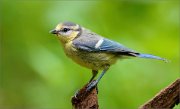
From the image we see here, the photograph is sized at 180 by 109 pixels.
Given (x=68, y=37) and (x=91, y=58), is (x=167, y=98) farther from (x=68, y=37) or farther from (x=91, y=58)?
(x=68, y=37)

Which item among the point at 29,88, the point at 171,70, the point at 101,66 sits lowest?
the point at 29,88

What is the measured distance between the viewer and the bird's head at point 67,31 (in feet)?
8.55

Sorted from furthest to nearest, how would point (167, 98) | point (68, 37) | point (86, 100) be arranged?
point (68, 37) < point (86, 100) < point (167, 98)

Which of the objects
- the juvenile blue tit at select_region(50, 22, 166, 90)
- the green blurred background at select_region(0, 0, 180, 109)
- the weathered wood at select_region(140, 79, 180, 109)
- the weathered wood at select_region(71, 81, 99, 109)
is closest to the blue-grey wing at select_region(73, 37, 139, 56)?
the juvenile blue tit at select_region(50, 22, 166, 90)

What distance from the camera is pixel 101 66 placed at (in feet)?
8.13

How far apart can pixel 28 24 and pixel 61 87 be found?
494 millimetres

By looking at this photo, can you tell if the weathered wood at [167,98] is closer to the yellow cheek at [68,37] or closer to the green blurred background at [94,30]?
the yellow cheek at [68,37]

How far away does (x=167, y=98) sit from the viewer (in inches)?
53.6

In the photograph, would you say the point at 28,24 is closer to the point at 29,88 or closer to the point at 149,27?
the point at 29,88

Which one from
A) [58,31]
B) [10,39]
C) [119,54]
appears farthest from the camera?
[10,39]

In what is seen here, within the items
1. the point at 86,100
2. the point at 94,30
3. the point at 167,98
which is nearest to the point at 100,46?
the point at 94,30

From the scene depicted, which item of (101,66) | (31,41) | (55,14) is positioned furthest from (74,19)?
(101,66)

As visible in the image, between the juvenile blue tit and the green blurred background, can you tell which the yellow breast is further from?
the green blurred background

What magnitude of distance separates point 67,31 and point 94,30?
0.31 m
